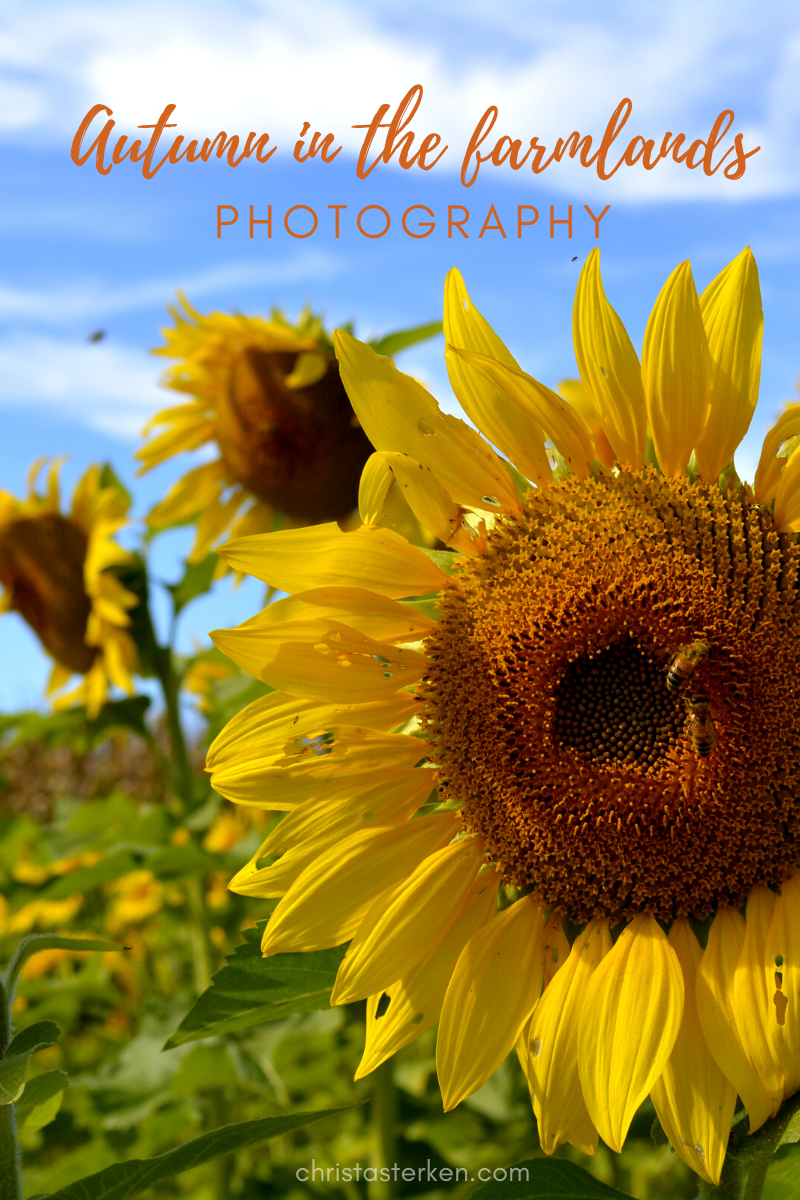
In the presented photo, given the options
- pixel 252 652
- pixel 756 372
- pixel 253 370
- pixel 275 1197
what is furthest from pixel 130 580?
pixel 756 372

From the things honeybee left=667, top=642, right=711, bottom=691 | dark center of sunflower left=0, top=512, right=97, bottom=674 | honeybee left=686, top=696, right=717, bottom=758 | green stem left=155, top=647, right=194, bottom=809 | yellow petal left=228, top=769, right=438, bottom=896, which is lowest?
yellow petal left=228, top=769, right=438, bottom=896

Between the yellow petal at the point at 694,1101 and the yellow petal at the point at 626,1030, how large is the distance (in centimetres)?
4

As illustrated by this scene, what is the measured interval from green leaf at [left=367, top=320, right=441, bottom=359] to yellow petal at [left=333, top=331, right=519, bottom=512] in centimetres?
150

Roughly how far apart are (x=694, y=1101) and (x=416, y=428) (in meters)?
1.11

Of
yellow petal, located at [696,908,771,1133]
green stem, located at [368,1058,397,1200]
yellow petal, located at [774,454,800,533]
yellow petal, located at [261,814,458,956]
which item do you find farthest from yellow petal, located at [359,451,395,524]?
green stem, located at [368,1058,397,1200]

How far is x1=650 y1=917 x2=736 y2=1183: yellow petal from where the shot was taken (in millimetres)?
1589

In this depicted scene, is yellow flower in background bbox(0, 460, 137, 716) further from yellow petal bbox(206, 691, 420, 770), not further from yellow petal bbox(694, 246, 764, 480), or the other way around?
yellow petal bbox(694, 246, 764, 480)

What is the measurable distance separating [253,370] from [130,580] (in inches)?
43.1

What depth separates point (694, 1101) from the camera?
1629 millimetres

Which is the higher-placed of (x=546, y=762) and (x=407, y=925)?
(x=546, y=762)

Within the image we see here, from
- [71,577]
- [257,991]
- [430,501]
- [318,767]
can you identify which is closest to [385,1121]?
[257,991]

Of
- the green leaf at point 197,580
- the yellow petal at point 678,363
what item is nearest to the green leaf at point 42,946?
the yellow petal at point 678,363

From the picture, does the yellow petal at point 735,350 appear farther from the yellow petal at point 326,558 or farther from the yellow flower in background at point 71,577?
the yellow flower in background at point 71,577

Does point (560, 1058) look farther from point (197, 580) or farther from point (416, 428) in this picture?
point (197, 580)
